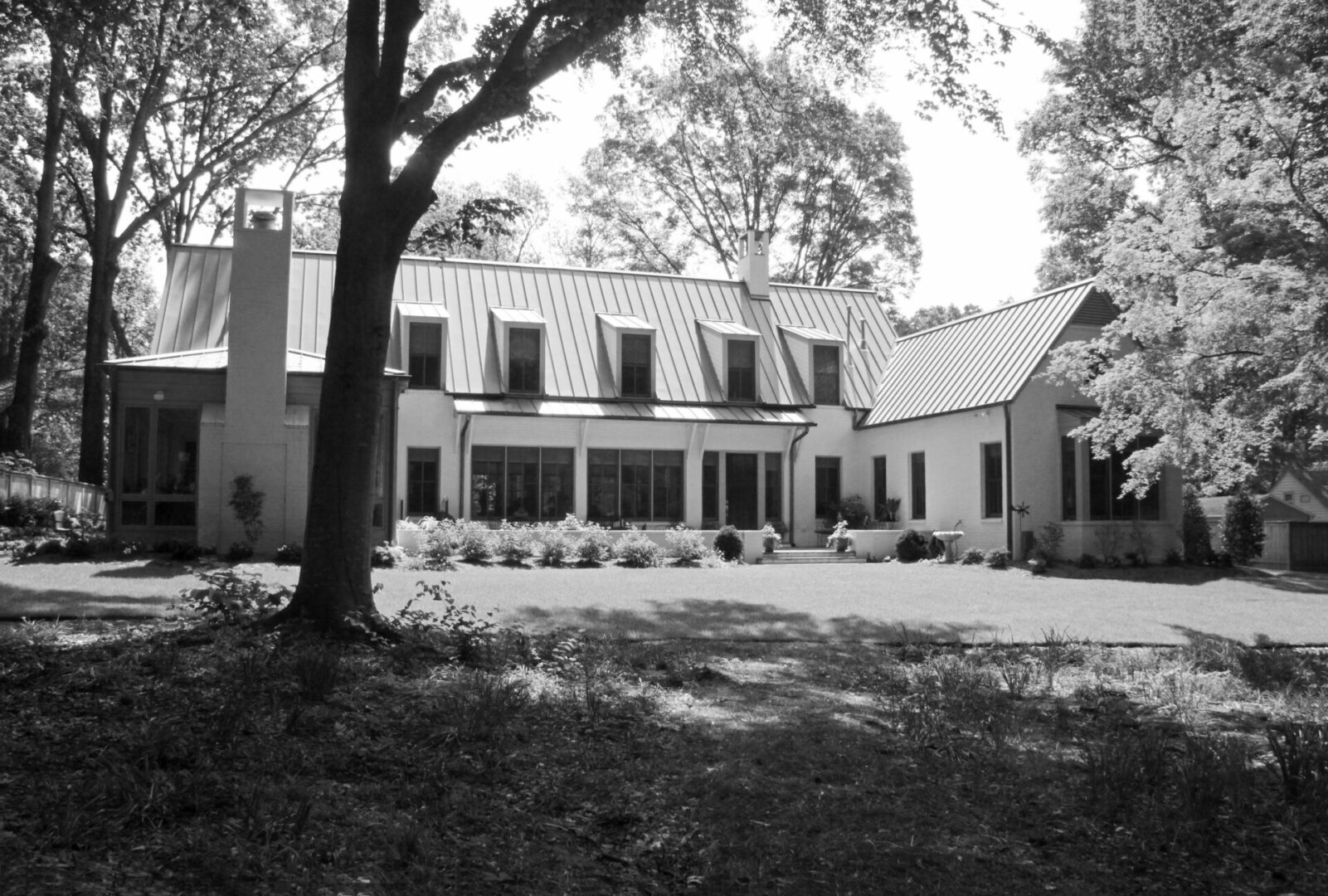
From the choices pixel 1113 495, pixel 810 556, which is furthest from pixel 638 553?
pixel 1113 495

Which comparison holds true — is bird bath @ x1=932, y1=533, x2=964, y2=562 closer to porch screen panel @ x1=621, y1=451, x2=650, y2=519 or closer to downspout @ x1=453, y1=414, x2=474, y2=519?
porch screen panel @ x1=621, y1=451, x2=650, y2=519

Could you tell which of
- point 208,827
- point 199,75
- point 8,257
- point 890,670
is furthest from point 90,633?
point 8,257

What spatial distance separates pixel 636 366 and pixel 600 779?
22.2m

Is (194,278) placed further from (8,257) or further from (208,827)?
(208,827)

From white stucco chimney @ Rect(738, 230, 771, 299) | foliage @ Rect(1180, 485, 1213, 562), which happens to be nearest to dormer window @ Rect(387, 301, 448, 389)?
white stucco chimney @ Rect(738, 230, 771, 299)

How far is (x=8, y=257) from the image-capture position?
36531mm

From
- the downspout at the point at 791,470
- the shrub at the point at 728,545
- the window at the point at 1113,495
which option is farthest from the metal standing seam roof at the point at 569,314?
the window at the point at 1113,495

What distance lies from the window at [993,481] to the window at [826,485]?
4757 millimetres

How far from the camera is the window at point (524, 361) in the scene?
88.0ft

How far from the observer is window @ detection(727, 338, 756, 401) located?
94.5ft

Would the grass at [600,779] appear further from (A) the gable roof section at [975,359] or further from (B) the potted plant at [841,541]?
(B) the potted plant at [841,541]

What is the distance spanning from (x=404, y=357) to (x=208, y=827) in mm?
21526

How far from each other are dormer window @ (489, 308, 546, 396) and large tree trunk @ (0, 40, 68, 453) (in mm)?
11010

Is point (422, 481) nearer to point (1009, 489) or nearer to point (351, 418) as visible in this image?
point (1009, 489)
